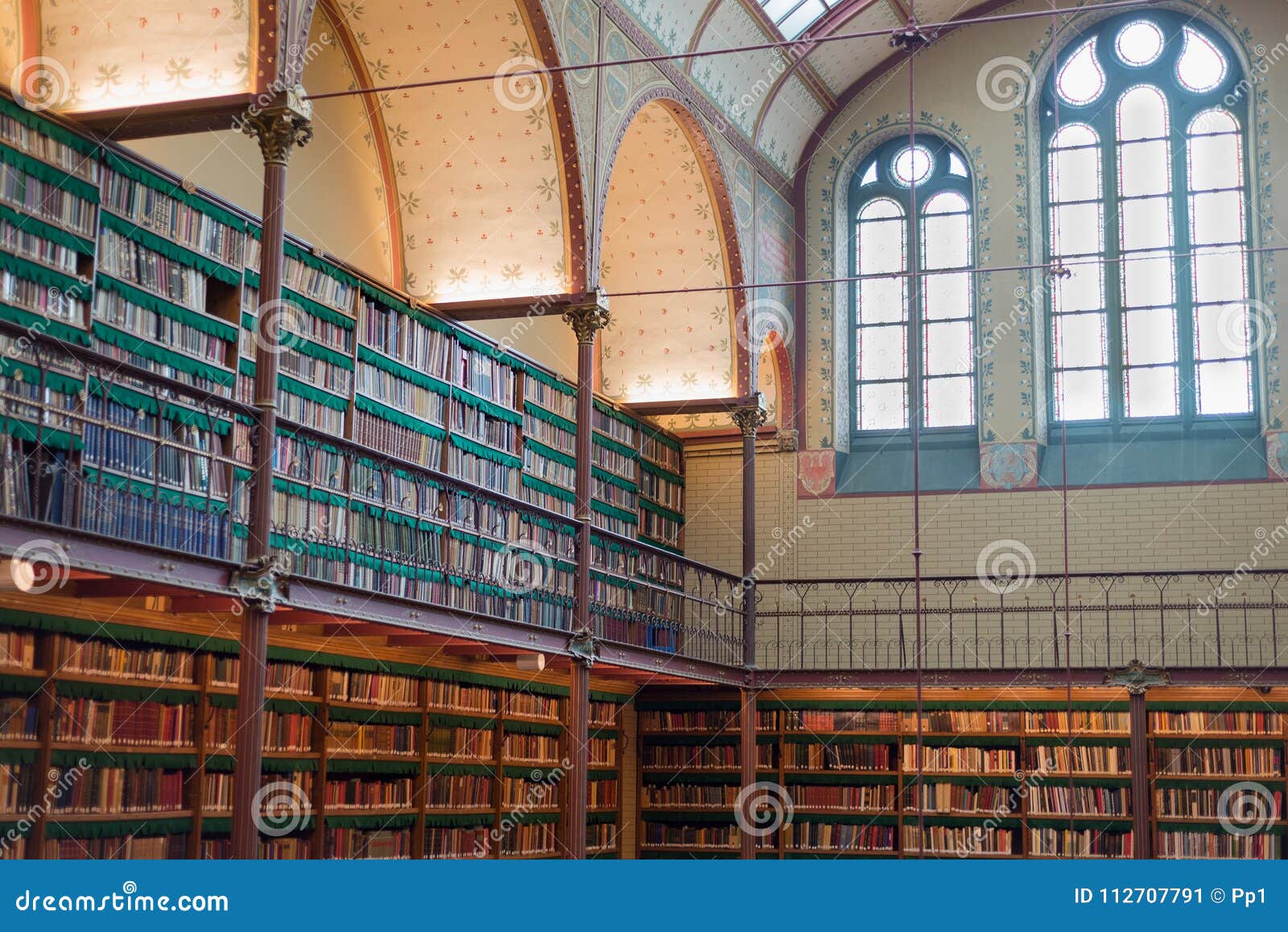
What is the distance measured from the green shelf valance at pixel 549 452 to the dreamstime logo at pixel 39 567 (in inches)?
213

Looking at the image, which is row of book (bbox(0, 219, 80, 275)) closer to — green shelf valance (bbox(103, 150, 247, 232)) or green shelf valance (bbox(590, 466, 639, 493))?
green shelf valance (bbox(103, 150, 247, 232))

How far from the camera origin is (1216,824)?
13.3 metres

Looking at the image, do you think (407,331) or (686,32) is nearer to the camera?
(407,331)

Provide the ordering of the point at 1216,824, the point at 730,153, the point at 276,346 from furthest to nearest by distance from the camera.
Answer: the point at 730,153, the point at 1216,824, the point at 276,346

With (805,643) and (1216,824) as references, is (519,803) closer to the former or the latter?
(805,643)

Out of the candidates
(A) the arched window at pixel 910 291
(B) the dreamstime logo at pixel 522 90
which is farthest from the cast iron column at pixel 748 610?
(B) the dreamstime logo at pixel 522 90

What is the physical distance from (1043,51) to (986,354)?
3058mm

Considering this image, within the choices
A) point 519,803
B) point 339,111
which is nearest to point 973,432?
point 519,803

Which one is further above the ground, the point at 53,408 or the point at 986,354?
the point at 986,354

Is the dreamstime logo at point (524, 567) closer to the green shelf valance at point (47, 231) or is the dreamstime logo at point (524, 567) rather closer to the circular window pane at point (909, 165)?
the green shelf valance at point (47, 231)

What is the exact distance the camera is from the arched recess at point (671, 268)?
13.8m

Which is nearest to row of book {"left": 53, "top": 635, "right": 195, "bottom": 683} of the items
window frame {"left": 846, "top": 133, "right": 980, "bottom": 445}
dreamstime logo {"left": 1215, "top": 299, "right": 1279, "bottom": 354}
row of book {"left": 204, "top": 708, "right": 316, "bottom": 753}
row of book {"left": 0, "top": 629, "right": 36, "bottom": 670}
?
row of book {"left": 0, "top": 629, "right": 36, "bottom": 670}

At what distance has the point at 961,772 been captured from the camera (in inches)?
556

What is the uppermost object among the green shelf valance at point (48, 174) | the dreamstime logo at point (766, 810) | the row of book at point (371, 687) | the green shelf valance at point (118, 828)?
the green shelf valance at point (48, 174)
